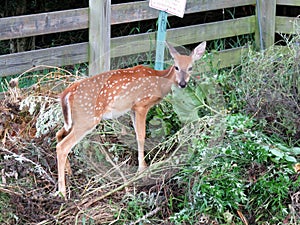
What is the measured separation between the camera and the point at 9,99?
6164 mm

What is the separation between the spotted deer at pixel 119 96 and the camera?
5098mm

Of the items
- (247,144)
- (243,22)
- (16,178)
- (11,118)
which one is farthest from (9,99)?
(243,22)

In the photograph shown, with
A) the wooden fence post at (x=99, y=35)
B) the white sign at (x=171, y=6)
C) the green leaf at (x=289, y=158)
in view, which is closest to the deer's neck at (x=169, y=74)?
the white sign at (x=171, y=6)

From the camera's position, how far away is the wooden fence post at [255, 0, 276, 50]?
338 inches

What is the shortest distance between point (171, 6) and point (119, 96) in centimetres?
96

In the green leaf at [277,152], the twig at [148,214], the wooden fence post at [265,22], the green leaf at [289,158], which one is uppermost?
the green leaf at [277,152]

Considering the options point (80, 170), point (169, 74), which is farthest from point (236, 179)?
point (80, 170)

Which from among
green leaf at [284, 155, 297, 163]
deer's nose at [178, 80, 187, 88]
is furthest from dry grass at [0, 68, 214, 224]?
green leaf at [284, 155, 297, 163]

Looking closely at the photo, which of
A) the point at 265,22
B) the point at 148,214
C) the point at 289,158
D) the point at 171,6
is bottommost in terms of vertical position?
the point at 148,214

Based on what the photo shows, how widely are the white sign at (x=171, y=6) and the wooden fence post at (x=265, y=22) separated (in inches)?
122

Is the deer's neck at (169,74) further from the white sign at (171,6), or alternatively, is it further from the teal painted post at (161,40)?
the white sign at (171,6)

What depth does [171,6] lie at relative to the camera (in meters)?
5.67

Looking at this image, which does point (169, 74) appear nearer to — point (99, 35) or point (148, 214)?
point (148, 214)

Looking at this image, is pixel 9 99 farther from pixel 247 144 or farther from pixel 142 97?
pixel 247 144
